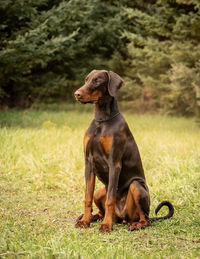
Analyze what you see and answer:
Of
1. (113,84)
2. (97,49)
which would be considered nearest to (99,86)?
(113,84)

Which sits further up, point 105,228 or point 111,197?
point 111,197

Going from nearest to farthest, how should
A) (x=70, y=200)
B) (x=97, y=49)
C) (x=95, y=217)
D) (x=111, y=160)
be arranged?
(x=111, y=160), (x=95, y=217), (x=70, y=200), (x=97, y=49)

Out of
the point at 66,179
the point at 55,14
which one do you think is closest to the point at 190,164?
the point at 66,179

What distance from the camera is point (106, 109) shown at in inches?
135

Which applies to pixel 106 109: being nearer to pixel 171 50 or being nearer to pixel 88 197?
pixel 88 197

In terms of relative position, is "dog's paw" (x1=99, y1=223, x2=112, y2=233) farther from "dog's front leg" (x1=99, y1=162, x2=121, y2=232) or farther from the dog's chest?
the dog's chest

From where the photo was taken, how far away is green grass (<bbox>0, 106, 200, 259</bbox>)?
2789 millimetres

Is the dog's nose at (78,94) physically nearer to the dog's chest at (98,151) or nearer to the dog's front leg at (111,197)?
the dog's chest at (98,151)

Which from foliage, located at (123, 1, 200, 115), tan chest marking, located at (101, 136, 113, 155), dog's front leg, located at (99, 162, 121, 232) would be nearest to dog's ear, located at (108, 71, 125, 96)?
tan chest marking, located at (101, 136, 113, 155)

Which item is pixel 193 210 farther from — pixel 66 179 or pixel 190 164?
pixel 66 179

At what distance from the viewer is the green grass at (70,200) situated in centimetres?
279

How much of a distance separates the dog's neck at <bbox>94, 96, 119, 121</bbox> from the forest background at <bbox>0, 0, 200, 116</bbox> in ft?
20.3

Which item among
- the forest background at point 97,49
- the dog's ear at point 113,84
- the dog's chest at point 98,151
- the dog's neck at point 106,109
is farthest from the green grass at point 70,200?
the forest background at point 97,49

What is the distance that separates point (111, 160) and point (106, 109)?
0.51 metres
